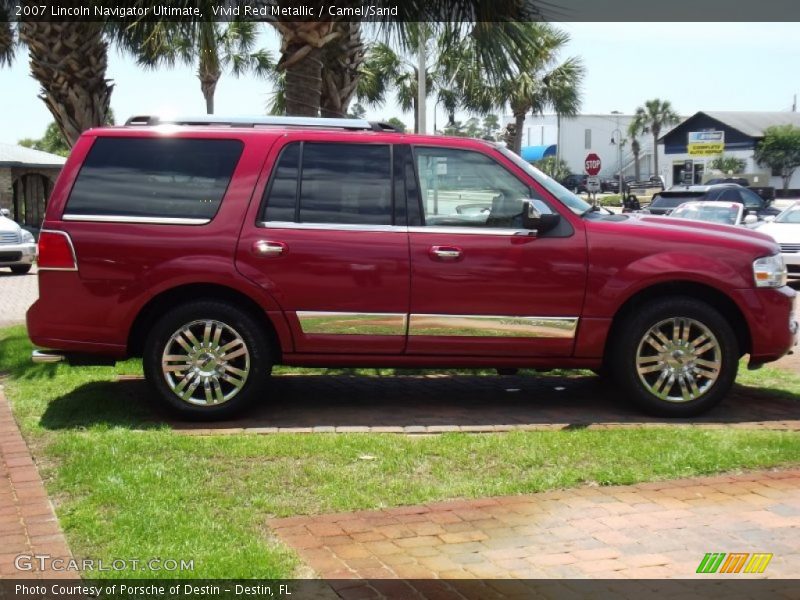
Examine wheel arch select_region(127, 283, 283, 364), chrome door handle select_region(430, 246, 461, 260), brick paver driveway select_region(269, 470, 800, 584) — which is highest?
chrome door handle select_region(430, 246, 461, 260)

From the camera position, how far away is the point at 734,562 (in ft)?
14.5

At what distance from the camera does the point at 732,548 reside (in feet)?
15.0

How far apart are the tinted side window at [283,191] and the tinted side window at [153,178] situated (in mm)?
300

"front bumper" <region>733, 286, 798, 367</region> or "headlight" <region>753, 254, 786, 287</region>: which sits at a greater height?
"headlight" <region>753, 254, 786, 287</region>

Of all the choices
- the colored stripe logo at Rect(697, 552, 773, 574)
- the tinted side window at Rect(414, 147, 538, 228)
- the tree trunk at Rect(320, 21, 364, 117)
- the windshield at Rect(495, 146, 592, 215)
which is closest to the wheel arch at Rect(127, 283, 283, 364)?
the tinted side window at Rect(414, 147, 538, 228)

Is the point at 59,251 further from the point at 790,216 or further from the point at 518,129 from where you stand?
the point at 518,129

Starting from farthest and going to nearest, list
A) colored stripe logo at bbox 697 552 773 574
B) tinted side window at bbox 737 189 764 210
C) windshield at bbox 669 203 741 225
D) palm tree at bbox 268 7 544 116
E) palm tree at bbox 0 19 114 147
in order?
tinted side window at bbox 737 189 764 210
windshield at bbox 669 203 741 225
palm tree at bbox 0 19 114 147
palm tree at bbox 268 7 544 116
colored stripe logo at bbox 697 552 773 574

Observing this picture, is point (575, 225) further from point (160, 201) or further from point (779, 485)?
point (160, 201)

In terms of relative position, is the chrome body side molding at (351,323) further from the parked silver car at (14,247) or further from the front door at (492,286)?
the parked silver car at (14,247)

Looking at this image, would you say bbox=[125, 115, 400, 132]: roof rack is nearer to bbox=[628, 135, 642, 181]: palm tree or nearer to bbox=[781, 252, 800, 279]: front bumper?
bbox=[781, 252, 800, 279]: front bumper

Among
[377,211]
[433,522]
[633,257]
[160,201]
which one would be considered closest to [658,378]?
[633,257]

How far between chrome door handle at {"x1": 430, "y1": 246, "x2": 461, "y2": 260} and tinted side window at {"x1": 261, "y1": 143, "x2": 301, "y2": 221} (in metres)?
0.99

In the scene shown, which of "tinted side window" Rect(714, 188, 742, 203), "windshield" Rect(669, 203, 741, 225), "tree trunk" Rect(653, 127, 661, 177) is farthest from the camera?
"tree trunk" Rect(653, 127, 661, 177)

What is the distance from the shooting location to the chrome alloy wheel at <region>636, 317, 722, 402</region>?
278 inches
